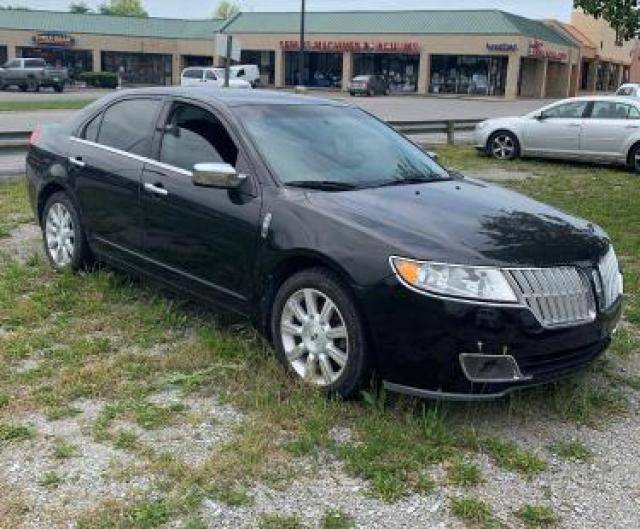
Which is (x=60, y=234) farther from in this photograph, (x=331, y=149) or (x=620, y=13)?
(x=620, y=13)

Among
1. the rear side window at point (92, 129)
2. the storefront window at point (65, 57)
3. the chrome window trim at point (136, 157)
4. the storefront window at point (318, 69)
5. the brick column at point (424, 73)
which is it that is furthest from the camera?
the storefront window at point (65, 57)

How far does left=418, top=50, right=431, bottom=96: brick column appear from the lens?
5903 cm

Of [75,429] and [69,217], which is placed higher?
[69,217]

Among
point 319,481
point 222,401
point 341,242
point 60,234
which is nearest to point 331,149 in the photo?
point 341,242

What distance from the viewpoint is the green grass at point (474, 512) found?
3.29 meters

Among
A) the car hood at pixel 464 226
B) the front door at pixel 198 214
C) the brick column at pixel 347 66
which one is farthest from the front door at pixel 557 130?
the brick column at pixel 347 66

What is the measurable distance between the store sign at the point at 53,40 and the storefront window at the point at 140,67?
10.8 feet

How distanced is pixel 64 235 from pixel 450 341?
382 cm

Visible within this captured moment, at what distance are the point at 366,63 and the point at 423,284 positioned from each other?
199 ft

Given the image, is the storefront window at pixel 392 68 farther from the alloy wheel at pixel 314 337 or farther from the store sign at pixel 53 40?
the alloy wheel at pixel 314 337

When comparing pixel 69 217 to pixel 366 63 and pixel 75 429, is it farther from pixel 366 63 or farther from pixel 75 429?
pixel 366 63

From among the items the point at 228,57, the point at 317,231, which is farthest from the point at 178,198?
the point at 228,57

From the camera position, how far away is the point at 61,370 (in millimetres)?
4664

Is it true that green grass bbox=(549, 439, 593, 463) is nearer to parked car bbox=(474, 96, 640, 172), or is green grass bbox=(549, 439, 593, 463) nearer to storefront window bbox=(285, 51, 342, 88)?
parked car bbox=(474, 96, 640, 172)
